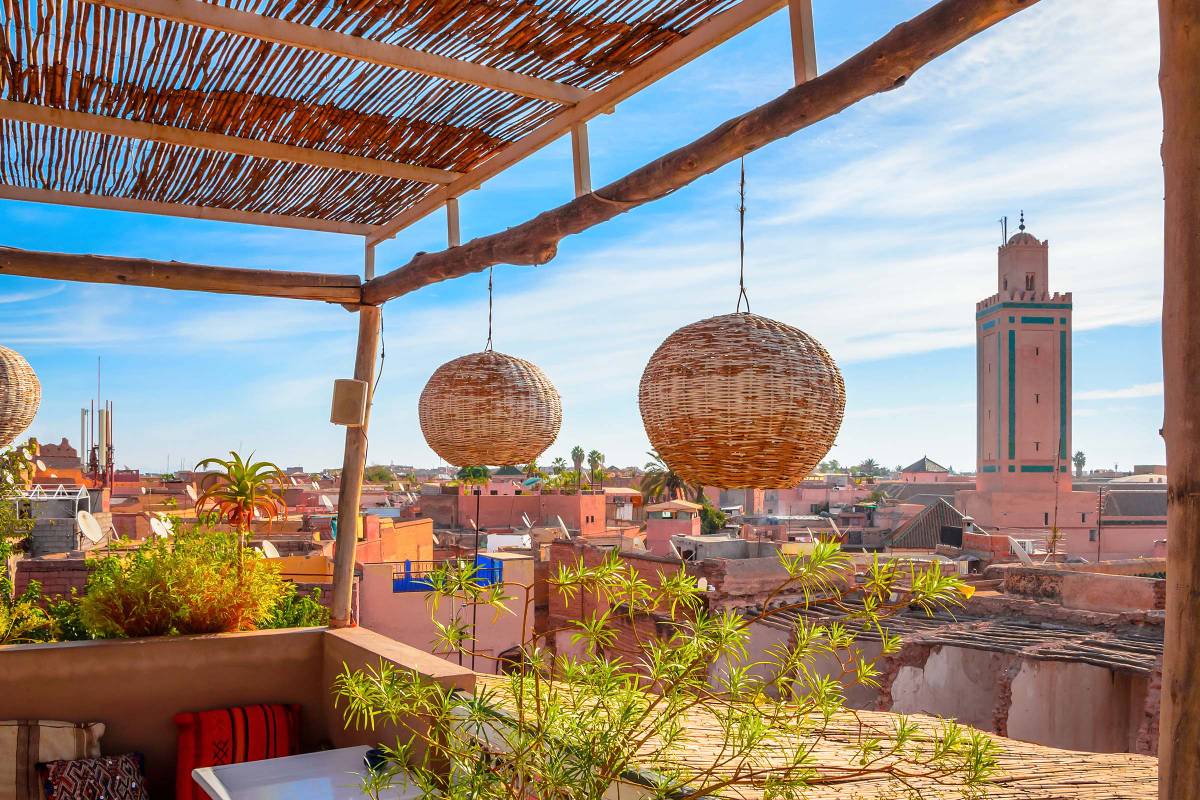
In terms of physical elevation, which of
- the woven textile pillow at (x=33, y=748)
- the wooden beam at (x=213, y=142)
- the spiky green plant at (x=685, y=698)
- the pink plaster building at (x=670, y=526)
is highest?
the wooden beam at (x=213, y=142)

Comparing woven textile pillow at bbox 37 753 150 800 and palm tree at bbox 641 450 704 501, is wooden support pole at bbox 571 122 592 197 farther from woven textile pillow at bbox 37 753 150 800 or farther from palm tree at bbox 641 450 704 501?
palm tree at bbox 641 450 704 501

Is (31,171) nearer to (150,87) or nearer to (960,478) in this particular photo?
(150,87)

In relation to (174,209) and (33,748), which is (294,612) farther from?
(174,209)

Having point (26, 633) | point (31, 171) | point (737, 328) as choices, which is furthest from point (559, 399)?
point (26, 633)

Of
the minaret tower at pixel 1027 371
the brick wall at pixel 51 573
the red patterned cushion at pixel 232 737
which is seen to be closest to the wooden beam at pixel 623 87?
the red patterned cushion at pixel 232 737

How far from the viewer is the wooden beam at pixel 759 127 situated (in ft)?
5.50

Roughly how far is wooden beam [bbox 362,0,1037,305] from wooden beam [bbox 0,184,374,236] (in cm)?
100

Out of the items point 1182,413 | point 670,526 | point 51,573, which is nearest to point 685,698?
point 1182,413

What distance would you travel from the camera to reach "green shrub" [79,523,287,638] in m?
3.77

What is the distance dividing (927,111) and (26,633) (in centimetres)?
1166

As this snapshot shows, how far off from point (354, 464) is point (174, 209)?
1317 millimetres

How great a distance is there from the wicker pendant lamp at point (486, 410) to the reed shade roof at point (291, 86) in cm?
77

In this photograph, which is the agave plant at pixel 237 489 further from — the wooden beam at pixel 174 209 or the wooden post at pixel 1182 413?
the wooden post at pixel 1182 413

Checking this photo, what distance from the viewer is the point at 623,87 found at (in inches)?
104
